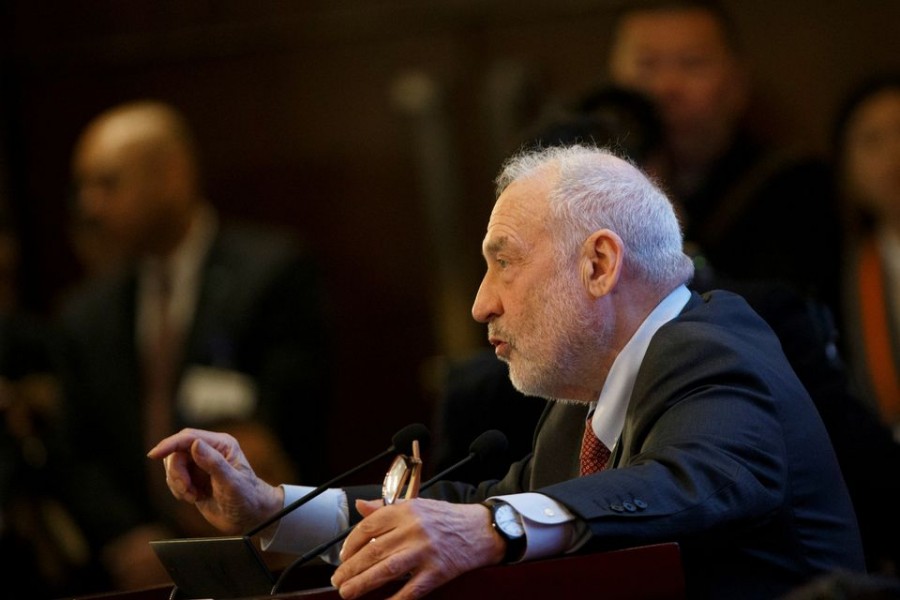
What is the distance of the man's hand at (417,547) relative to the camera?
2338 mm

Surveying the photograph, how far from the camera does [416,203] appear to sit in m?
7.42

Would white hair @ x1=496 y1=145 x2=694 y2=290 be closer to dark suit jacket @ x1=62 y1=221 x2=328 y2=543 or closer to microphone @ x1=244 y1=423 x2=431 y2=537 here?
microphone @ x1=244 y1=423 x2=431 y2=537

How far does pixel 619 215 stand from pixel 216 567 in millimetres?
924

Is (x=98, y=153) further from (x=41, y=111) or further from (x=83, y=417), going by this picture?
(x=41, y=111)

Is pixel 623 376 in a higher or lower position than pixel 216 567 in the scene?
higher

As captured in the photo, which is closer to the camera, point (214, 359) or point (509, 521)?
point (509, 521)

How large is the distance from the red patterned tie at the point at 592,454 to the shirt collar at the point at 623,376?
3cm

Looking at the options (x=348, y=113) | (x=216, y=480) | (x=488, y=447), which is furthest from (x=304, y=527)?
(x=348, y=113)

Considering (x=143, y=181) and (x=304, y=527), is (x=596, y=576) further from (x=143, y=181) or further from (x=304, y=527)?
(x=143, y=181)

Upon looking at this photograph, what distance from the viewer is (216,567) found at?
8.92 ft

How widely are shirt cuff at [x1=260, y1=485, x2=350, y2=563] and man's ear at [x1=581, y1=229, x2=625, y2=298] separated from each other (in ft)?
2.14

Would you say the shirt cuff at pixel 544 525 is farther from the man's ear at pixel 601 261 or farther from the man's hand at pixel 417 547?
the man's ear at pixel 601 261

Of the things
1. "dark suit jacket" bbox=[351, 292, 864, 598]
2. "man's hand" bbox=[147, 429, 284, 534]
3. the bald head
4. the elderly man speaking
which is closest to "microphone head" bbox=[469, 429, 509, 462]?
the elderly man speaking

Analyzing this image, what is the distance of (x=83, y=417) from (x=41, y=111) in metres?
2.26
